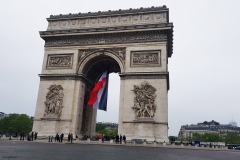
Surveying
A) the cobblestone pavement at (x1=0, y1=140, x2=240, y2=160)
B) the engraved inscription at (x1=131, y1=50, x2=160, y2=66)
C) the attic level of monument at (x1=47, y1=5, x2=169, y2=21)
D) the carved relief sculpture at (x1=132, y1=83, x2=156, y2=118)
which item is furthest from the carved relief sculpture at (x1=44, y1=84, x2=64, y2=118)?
the cobblestone pavement at (x1=0, y1=140, x2=240, y2=160)

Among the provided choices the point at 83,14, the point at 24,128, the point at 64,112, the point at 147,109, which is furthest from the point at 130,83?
the point at 24,128

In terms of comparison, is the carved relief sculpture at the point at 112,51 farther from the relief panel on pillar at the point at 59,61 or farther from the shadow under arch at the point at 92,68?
the relief panel on pillar at the point at 59,61

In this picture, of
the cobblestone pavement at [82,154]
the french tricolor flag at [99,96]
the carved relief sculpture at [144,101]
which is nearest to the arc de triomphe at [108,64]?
the carved relief sculpture at [144,101]

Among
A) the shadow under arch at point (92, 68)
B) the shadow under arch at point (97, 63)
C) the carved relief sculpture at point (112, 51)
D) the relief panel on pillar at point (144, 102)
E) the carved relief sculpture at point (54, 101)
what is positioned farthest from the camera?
the shadow under arch at point (92, 68)

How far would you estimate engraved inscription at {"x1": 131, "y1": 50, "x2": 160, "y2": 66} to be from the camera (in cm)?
2467

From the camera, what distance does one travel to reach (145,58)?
25.0 meters

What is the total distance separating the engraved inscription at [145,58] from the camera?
24.7 m

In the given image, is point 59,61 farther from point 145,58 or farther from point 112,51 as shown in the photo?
point 145,58

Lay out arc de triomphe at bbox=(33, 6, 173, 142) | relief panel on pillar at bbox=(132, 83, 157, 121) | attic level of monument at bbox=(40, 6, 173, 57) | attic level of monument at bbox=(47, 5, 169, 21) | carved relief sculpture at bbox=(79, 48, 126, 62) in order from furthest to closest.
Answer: attic level of monument at bbox=(47, 5, 169, 21) < carved relief sculpture at bbox=(79, 48, 126, 62) < attic level of monument at bbox=(40, 6, 173, 57) < arc de triomphe at bbox=(33, 6, 173, 142) < relief panel on pillar at bbox=(132, 83, 157, 121)

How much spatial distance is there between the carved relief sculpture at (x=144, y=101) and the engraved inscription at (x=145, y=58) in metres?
2.34

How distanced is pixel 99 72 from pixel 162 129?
12148mm

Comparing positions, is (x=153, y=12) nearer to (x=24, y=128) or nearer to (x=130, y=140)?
(x=130, y=140)

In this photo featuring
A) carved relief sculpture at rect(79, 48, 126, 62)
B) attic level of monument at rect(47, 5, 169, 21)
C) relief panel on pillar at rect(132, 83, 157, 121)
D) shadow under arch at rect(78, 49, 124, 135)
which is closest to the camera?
relief panel on pillar at rect(132, 83, 157, 121)

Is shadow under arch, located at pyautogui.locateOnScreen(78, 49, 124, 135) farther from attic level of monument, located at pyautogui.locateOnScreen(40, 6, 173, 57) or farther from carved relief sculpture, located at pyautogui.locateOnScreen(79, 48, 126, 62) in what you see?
attic level of monument, located at pyautogui.locateOnScreen(40, 6, 173, 57)
